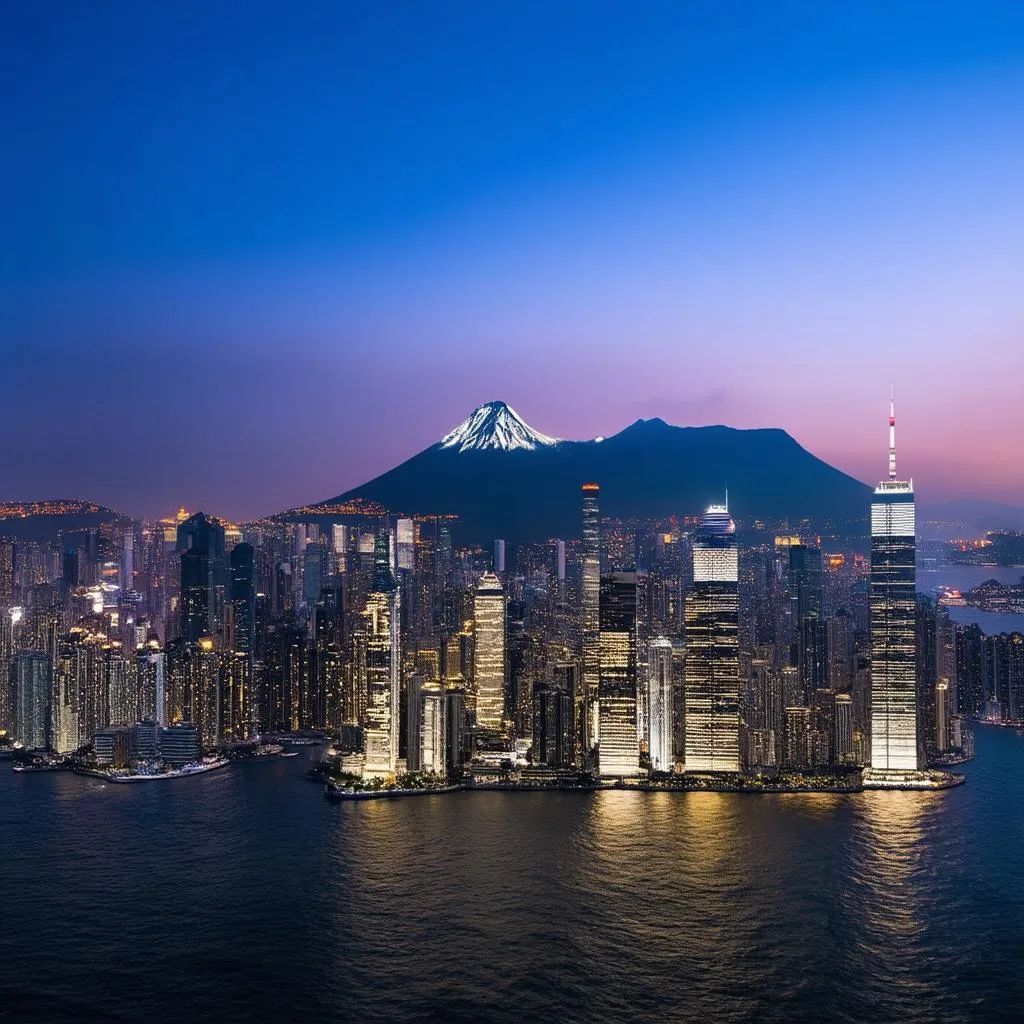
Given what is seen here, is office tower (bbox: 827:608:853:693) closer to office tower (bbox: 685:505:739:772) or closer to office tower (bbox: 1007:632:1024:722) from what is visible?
office tower (bbox: 685:505:739:772)

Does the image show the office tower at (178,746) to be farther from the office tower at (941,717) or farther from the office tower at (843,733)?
the office tower at (941,717)

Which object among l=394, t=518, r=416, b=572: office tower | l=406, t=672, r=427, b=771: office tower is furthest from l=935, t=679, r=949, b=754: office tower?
l=394, t=518, r=416, b=572: office tower

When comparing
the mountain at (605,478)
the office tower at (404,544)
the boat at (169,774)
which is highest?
the mountain at (605,478)

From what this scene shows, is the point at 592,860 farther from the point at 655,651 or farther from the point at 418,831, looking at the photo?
the point at 655,651

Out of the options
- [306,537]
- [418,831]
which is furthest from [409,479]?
[418,831]

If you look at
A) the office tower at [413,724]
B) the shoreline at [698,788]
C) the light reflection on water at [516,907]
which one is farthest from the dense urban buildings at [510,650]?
the light reflection on water at [516,907]

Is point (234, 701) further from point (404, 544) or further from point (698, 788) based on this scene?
point (698, 788)
